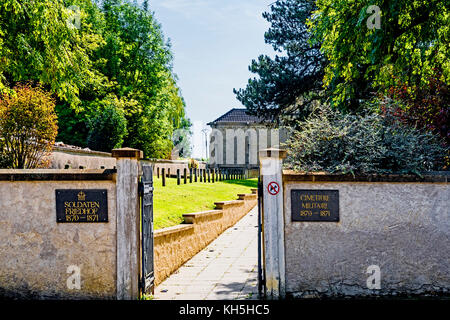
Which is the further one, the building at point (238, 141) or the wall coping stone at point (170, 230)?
the building at point (238, 141)

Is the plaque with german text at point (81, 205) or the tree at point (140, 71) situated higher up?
the tree at point (140, 71)

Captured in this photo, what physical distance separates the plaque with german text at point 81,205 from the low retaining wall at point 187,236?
140cm

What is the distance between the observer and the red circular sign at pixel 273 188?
6.16 m

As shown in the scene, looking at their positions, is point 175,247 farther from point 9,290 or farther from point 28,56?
point 28,56

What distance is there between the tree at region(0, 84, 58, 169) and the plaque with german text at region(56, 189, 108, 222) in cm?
751

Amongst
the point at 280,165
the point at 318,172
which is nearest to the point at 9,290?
the point at 280,165

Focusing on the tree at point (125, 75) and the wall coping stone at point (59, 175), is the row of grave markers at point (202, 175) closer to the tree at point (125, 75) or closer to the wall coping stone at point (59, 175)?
the tree at point (125, 75)

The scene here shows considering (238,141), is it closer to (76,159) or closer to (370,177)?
(76,159)

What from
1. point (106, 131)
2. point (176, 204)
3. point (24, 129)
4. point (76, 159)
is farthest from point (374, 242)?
point (106, 131)

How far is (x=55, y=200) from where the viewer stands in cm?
618

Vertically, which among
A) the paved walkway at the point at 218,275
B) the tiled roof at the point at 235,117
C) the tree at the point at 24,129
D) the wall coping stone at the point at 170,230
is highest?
the tiled roof at the point at 235,117

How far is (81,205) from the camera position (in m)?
6.15

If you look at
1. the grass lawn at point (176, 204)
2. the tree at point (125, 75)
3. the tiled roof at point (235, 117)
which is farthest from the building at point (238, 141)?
the grass lawn at point (176, 204)

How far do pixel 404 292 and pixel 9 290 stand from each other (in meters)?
5.74
